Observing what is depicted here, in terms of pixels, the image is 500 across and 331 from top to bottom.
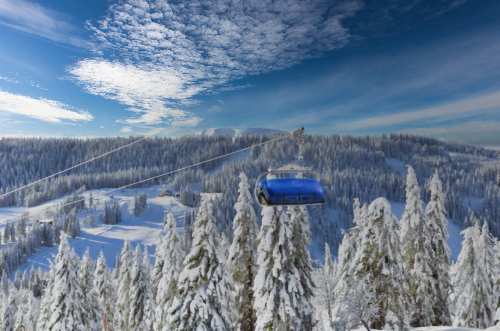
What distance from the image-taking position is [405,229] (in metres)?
20.5

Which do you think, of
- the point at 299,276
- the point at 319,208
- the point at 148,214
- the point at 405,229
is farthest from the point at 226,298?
the point at 148,214

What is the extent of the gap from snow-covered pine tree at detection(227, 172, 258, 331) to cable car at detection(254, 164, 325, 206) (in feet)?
28.9

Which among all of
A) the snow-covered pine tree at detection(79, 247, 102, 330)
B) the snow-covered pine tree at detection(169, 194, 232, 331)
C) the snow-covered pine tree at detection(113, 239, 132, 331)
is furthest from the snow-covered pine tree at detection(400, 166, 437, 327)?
the snow-covered pine tree at detection(113, 239, 132, 331)

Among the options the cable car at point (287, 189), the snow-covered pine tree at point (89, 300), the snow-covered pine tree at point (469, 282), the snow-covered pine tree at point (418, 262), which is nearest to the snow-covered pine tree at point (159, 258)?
the snow-covered pine tree at point (89, 300)

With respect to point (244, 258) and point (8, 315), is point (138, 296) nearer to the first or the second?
point (244, 258)

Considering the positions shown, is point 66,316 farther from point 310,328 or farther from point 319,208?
point 319,208

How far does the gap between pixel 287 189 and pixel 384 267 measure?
1035 cm

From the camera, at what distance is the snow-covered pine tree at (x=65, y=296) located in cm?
1631

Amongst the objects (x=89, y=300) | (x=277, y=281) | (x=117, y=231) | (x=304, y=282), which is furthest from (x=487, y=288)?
(x=117, y=231)

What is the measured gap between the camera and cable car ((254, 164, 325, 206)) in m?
8.99

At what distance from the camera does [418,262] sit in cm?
1955

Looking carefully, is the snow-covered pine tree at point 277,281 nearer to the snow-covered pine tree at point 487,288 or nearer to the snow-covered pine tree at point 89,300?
the snow-covered pine tree at point 89,300

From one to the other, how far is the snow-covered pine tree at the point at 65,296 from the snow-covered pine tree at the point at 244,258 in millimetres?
8791

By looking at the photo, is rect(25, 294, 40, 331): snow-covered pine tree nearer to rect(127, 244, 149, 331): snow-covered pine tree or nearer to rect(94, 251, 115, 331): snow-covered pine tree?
rect(94, 251, 115, 331): snow-covered pine tree
